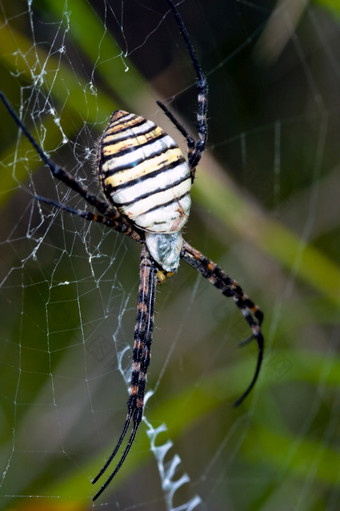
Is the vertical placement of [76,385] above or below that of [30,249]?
below

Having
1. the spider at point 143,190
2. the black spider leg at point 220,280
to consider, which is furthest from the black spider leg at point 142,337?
the black spider leg at point 220,280

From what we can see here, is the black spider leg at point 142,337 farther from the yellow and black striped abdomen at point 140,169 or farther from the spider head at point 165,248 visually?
the yellow and black striped abdomen at point 140,169

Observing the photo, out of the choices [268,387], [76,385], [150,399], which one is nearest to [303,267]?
[268,387]

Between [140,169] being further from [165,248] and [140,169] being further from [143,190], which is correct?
[165,248]

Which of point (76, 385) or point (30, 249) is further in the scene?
point (76, 385)

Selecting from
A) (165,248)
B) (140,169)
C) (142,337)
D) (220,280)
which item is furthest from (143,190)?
(220,280)

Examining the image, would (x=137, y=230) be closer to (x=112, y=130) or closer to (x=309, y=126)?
(x=112, y=130)

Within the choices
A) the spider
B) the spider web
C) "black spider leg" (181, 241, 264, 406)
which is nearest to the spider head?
the spider
